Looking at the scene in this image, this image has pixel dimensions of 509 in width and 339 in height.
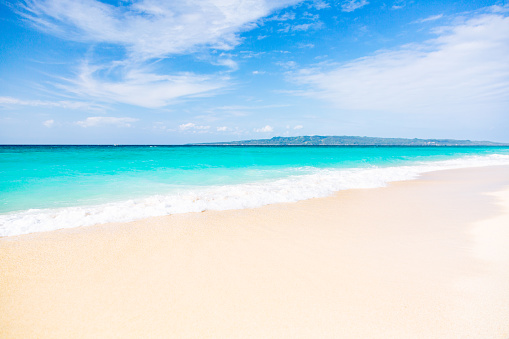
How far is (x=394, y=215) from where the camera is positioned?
21.4ft

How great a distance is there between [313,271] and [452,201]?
6.92 m

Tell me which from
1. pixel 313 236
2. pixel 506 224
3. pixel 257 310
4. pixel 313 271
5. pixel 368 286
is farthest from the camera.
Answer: pixel 506 224

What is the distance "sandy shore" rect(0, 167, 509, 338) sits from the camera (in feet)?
8.40

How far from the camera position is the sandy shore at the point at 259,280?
2.56 meters

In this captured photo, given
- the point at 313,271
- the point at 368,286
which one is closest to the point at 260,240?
the point at 313,271

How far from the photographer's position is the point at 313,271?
359 centimetres

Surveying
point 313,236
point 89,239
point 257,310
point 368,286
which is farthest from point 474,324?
A: point 89,239

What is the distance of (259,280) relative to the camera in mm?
3352

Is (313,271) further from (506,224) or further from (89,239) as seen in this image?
(506,224)

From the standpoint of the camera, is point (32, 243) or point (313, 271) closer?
point (313, 271)

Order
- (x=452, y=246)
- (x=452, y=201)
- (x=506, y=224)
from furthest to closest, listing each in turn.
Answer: (x=452, y=201)
(x=506, y=224)
(x=452, y=246)

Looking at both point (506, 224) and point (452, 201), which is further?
point (452, 201)

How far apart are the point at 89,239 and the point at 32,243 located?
87 cm

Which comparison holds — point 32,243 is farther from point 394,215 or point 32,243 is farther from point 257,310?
point 394,215
